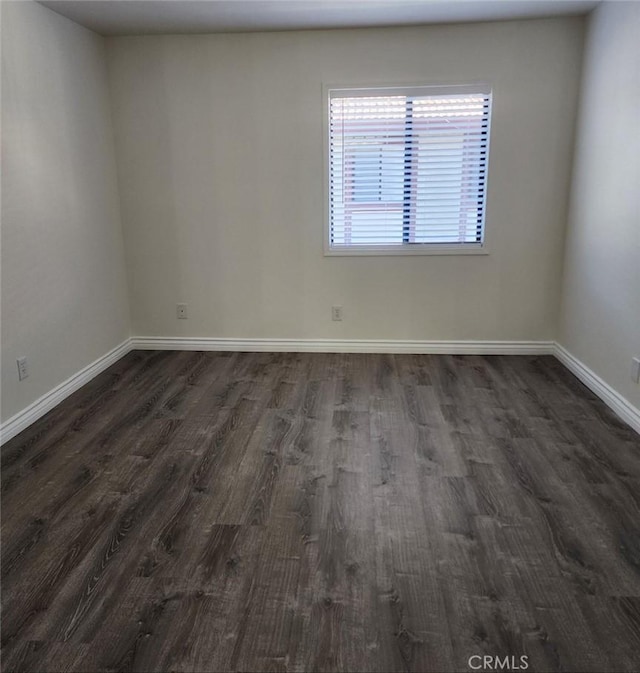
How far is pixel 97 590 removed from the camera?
73.9 inches

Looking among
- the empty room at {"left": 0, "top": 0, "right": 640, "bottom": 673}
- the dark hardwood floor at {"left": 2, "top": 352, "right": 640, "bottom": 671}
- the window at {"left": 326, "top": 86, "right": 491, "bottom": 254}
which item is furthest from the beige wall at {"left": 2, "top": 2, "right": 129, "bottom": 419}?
the window at {"left": 326, "top": 86, "right": 491, "bottom": 254}

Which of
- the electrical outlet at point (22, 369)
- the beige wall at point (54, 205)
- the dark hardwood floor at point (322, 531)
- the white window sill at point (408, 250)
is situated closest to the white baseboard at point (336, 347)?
the beige wall at point (54, 205)

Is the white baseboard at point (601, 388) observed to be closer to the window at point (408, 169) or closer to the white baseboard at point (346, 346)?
the white baseboard at point (346, 346)

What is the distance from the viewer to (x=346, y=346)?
4.49 metres

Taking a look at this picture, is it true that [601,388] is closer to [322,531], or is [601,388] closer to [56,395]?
[322,531]

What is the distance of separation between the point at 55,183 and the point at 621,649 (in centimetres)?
374

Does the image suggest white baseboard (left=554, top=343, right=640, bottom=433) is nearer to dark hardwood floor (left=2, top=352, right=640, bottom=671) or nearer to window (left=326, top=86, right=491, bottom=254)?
dark hardwood floor (left=2, top=352, right=640, bottom=671)

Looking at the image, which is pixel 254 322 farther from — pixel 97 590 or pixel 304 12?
pixel 97 590

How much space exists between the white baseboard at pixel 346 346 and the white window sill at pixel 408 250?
718 mm

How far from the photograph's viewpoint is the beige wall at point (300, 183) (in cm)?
393

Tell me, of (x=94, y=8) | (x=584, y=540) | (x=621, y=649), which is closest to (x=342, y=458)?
(x=584, y=540)

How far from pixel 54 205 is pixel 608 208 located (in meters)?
3.55

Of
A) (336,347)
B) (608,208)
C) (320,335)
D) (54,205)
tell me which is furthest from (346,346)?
(54,205)

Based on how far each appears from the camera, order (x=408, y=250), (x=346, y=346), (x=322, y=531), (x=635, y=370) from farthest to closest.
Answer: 1. (x=346, y=346)
2. (x=408, y=250)
3. (x=635, y=370)
4. (x=322, y=531)
